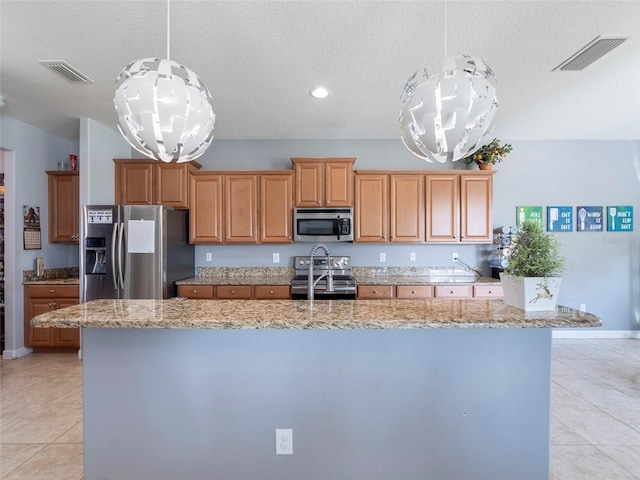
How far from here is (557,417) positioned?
2.47 metres

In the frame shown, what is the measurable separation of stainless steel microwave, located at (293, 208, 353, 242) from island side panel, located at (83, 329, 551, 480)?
2394 millimetres

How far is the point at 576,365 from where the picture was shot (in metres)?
3.45

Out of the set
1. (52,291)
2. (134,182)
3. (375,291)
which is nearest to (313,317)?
(375,291)

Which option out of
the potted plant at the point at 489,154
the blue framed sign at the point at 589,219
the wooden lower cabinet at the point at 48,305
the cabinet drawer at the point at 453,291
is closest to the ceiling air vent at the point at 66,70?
the wooden lower cabinet at the point at 48,305

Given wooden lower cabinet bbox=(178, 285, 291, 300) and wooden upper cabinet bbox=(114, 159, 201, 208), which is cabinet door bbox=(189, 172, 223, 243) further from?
wooden lower cabinet bbox=(178, 285, 291, 300)

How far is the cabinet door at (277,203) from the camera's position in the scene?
3.92 meters

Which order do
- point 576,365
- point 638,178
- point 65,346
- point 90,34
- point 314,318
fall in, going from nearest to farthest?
point 314,318, point 90,34, point 576,365, point 65,346, point 638,178

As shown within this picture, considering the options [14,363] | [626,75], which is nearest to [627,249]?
[626,75]

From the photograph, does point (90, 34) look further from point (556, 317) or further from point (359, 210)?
point (556, 317)

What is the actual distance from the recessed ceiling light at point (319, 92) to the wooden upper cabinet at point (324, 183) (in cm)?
98

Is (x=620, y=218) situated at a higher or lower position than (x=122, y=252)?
higher

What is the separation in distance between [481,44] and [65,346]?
17.2 ft

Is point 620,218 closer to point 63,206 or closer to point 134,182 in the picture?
point 134,182

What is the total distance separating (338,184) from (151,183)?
2.30 meters
